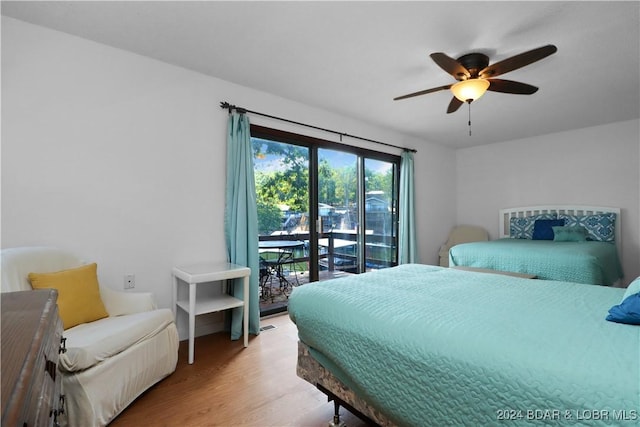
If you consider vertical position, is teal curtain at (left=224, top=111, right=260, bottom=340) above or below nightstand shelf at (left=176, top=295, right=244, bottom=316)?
above

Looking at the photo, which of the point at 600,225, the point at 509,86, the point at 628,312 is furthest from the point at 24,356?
the point at 600,225

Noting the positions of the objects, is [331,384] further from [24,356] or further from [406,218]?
[406,218]

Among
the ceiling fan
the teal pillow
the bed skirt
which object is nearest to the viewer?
the bed skirt

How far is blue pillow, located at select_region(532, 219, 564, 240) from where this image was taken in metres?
4.66

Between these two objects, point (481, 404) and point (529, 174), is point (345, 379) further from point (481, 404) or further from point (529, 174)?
point (529, 174)

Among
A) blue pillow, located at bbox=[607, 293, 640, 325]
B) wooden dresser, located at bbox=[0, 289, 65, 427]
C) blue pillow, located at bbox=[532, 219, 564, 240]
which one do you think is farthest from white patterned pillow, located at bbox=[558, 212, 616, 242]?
wooden dresser, located at bbox=[0, 289, 65, 427]

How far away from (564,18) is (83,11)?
328 centimetres

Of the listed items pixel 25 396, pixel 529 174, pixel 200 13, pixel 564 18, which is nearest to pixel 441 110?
pixel 564 18

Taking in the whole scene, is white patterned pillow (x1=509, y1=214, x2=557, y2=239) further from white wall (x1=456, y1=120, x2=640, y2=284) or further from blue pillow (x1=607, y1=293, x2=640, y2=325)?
blue pillow (x1=607, y1=293, x2=640, y2=325)

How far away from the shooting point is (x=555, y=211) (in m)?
4.97

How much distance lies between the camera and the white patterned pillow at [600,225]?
4.32 m

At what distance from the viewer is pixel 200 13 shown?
208cm

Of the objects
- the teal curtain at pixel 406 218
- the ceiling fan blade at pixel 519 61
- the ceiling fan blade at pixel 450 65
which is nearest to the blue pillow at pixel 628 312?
the ceiling fan blade at pixel 519 61

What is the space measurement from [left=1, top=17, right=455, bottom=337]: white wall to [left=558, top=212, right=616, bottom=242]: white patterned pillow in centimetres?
486
